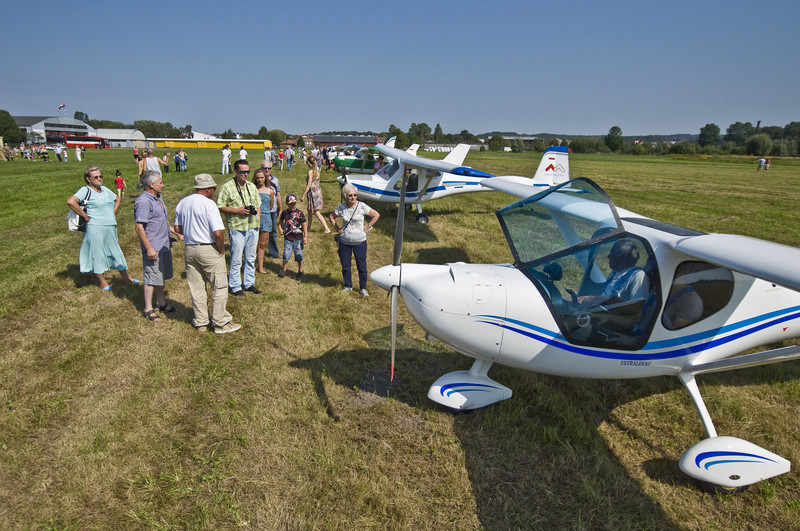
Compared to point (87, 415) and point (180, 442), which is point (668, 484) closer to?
point (180, 442)

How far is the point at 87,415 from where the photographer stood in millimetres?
3615

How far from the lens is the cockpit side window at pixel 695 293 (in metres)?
3.31

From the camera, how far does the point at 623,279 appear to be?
334 centimetres

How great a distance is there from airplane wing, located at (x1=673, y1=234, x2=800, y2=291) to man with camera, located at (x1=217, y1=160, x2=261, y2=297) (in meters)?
4.83

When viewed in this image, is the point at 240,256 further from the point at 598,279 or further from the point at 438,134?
the point at 438,134

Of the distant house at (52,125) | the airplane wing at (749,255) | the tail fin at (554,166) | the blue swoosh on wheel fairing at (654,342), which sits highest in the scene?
the distant house at (52,125)

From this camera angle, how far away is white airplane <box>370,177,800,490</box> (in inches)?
129

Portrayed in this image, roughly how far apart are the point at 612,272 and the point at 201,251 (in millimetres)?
4154

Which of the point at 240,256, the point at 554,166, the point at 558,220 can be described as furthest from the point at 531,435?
the point at 554,166

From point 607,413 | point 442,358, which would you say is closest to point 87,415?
point 442,358

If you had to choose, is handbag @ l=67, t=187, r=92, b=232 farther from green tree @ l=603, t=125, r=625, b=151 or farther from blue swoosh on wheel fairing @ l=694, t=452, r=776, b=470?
green tree @ l=603, t=125, r=625, b=151

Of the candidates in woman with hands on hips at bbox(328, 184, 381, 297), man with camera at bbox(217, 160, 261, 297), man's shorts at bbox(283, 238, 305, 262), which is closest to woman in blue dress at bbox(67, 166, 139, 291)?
man with camera at bbox(217, 160, 261, 297)

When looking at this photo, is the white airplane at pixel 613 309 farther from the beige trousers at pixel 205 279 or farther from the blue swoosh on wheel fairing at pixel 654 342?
the beige trousers at pixel 205 279

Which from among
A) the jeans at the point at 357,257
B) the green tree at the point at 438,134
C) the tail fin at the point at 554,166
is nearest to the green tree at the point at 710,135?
the green tree at the point at 438,134
